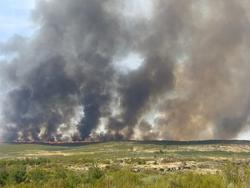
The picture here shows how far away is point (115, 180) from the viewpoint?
29.6 metres

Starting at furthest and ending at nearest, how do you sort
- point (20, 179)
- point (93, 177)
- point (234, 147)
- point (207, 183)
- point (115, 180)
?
point (234, 147)
point (20, 179)
point (93, 177)
point (115, 180)
point (207, 183)

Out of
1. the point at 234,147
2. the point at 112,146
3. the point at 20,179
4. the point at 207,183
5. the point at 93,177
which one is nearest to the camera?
the point at 207,183

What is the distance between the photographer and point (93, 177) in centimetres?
3681

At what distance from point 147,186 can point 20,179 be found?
1543cm

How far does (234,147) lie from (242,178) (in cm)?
14542

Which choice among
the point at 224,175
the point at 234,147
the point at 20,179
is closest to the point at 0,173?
the point at 20,179

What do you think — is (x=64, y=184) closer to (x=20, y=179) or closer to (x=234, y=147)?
(x=20, y=179)

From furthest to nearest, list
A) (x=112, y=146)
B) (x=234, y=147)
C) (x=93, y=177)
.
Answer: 1. (x=112, y=146)
2. (x=234, y=147)
3. (x=93, y=177)

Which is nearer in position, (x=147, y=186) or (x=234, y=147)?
(x=147, y=186)

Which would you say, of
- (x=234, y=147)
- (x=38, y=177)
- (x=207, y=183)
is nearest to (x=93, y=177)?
(x=38, y=177)

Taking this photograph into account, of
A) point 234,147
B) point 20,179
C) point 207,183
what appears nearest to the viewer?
point 207,183

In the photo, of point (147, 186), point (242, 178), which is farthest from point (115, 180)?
→ point (242, 178)

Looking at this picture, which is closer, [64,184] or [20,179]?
[64,184]

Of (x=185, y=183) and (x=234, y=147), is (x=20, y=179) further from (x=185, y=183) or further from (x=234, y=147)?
(x=234, y=147)
